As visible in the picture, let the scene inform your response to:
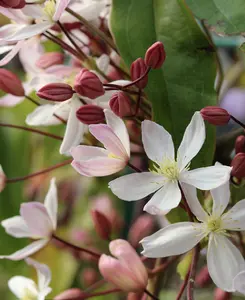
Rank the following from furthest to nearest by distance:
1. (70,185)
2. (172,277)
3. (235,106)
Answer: (235,106) < (70,185) < (172,277)

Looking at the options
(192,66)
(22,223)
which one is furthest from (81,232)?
(192,66)

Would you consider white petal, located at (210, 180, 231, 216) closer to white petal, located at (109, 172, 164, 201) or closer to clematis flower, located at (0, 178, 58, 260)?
white petal, located at (109, 172, 164, 201)

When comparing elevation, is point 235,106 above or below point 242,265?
below

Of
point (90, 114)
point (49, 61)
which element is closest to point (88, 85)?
point (90, 114)

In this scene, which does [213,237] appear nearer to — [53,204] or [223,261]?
[223,261]

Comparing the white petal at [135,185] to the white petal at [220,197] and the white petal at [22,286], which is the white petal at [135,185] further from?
the white petal at [22,286]

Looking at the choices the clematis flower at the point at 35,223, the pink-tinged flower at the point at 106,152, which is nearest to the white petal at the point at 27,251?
the clematis flower at the point at 35,223

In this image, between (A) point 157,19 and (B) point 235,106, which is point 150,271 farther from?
(B) point 235,106

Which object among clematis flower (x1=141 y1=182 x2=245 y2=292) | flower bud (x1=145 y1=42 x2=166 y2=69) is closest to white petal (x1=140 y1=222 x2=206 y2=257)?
clematis flower (x1=141 y1=182 x2=245 y2=292)

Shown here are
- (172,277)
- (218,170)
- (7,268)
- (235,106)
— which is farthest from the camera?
(235,106)
